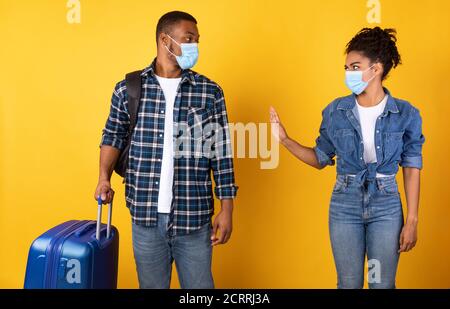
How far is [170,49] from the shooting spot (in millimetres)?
1976

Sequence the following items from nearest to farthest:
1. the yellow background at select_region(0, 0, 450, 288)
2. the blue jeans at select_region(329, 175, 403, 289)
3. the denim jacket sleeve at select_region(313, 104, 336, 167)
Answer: the blue jeans at select_region(329, 175, 403, 289)
the denim jacket sleeve at select_region(313, 104, 336, 167)
the yellow background at select_region(0, 0, 450, 288)

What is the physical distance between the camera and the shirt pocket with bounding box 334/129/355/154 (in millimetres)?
1910

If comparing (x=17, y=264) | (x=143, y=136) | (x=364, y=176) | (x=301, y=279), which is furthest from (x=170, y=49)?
(x=17, y=264)

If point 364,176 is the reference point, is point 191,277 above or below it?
Result: below

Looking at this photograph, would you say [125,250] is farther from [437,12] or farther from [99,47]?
[437,12]

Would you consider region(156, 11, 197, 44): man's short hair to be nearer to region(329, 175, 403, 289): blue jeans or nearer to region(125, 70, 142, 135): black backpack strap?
region(125, 70, 142, 135): black backpack strap

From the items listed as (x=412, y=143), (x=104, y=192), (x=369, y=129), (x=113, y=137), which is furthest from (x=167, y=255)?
(x=412, y=143)

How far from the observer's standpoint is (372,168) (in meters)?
1.88

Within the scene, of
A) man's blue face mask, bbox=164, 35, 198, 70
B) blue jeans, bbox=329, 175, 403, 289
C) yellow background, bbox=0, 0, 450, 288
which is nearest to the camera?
blue jeans, bbox=329, 175, 403, 289

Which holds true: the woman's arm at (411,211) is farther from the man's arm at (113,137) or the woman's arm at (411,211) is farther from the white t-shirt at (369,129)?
the man's arm at (113,137)

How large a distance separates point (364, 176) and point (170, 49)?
2.75 ft

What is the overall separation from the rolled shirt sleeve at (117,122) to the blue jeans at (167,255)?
1.07 ft

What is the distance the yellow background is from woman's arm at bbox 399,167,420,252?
0.80m

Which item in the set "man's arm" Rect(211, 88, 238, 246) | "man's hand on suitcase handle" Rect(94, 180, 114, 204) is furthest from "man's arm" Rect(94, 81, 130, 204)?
"man's arm" Rect(211, 88, 238, 246)
